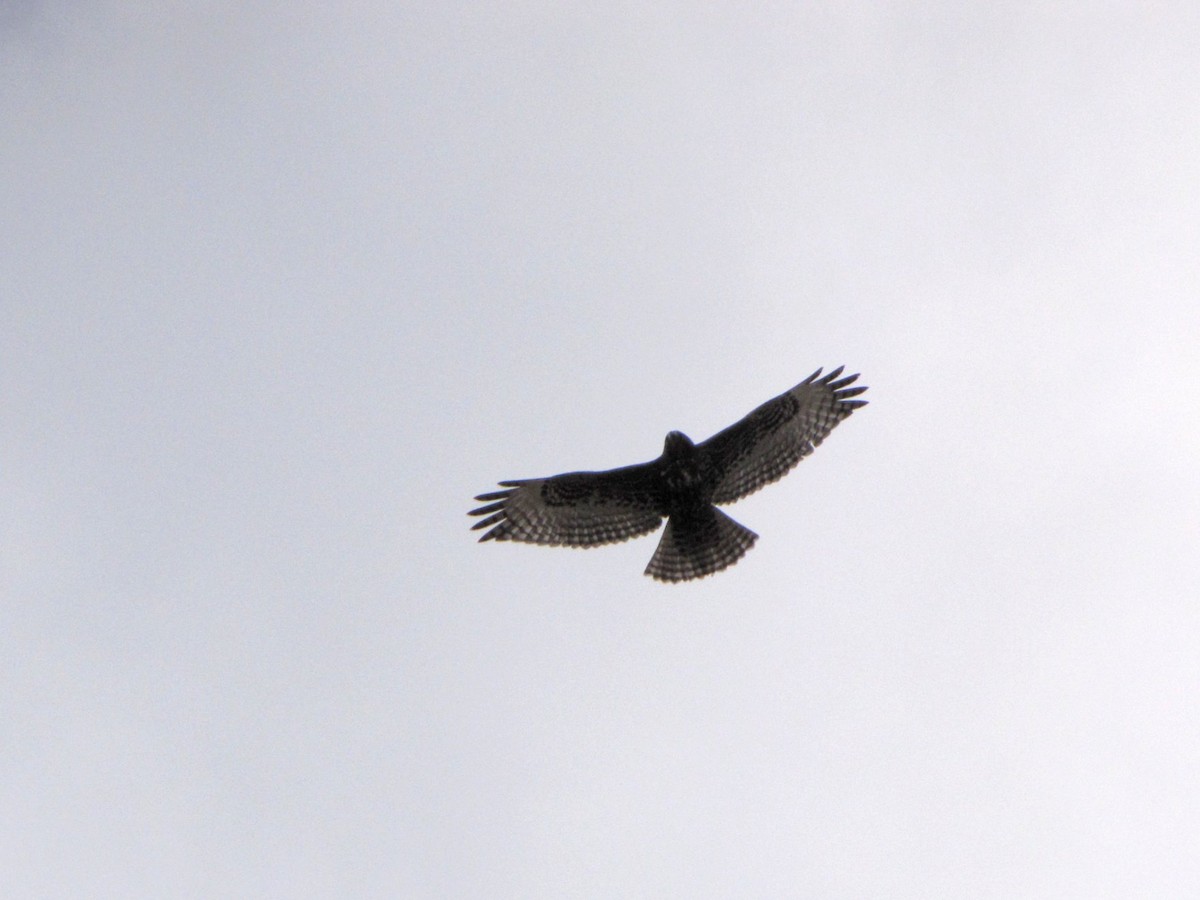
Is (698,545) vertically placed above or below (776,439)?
below

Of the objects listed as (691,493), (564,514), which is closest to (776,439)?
(691,493)

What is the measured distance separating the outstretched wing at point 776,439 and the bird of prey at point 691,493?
11mm

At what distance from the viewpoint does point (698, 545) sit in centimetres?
1505

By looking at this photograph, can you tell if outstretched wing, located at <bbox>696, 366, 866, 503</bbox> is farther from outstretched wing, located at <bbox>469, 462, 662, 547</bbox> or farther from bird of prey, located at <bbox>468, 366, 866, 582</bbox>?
outstretched wing, located at <bbox>469, 462, 662, 547</bbox>

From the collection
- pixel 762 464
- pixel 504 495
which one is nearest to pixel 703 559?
pixel 762 464

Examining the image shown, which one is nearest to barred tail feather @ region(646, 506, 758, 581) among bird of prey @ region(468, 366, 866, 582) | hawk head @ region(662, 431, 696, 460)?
bird of prey @ region(468, 366, 866, 582)

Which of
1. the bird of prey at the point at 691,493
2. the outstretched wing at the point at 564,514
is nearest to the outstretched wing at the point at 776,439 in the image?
the bird of prey at the point at 691,493

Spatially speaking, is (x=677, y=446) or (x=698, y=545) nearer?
(x=677, y=446)

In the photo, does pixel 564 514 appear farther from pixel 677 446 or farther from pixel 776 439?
pixel 776 439

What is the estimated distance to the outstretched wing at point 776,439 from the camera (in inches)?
582

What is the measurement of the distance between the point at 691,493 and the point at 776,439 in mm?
1142

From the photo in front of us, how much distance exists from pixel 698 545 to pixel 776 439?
4.92 feet

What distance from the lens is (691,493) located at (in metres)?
14.8

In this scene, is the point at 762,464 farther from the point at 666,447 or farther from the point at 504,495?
the point at 504,495
